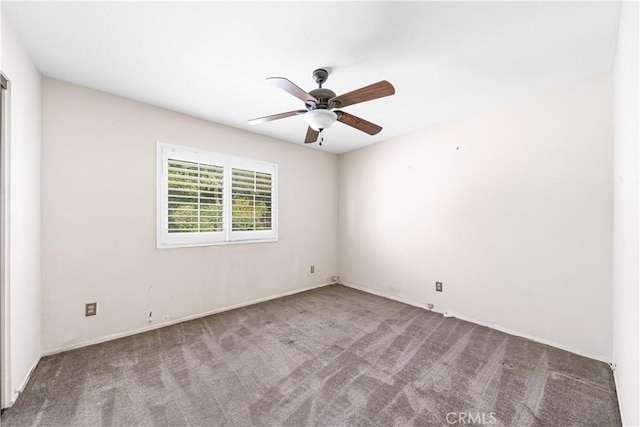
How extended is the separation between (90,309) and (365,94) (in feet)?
10.0

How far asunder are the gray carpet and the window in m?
1.06

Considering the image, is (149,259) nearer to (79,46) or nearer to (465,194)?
(79,46)

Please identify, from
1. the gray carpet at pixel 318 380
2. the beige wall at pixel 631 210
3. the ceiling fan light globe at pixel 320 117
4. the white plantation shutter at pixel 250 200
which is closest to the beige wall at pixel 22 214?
the gray carpet at pixel 318 380

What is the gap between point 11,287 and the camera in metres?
1.62

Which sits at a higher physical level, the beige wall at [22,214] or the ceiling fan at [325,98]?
the ceiling fan at [325,98]

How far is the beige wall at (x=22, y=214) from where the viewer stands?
1.61 m

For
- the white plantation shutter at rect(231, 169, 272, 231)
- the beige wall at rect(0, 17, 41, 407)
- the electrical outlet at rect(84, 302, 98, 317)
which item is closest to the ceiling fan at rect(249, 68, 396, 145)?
the white plantation shutter at rect(231, 169, 272, 231)

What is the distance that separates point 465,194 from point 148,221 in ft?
11.6

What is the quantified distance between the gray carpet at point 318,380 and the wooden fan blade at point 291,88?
6.70 ft

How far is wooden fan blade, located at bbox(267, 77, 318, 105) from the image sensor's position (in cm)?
159

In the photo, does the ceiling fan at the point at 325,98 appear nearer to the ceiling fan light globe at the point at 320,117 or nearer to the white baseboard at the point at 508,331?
the ceiling fan light globe at the point at 320,117

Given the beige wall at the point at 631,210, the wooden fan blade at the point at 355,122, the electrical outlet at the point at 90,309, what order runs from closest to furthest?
the beige wall at the point at 631,210 < the wooden fan blade at the point at 355,122 < the electrical outlet at the point at 90,309

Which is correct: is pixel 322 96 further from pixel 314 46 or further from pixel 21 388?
pixel 21 388

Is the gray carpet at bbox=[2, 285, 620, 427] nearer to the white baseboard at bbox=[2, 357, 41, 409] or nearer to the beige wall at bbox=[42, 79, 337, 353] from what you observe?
the white baseboard at bbox=[2, 357, 41, 409]
